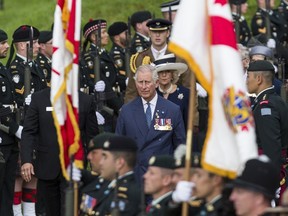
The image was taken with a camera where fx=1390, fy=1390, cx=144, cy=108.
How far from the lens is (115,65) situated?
19.9 metres

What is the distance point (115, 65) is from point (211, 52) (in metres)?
8.49

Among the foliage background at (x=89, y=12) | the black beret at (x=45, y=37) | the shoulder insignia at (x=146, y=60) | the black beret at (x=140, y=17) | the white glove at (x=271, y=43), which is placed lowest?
the shoulder insignia at (x=146, y=60)

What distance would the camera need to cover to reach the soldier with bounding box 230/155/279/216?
10.5 metres

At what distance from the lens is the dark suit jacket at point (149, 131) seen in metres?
14.9

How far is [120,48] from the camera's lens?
20859mm

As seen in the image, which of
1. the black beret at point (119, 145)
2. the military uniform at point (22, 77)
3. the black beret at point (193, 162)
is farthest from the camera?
the military uniform at point (22, 77)

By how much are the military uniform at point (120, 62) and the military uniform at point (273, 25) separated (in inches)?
128

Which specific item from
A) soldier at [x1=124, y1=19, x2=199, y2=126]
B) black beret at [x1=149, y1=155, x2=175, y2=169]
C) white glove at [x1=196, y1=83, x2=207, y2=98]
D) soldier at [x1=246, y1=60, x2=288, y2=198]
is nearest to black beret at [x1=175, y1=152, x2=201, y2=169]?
black beret at [x1=149, y1=155, x2=175, y2=169]

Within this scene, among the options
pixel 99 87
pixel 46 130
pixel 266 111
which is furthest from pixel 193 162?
pixel 99 87

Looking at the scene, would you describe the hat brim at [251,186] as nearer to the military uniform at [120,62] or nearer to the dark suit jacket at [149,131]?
the dark suit jacket at [149,131]

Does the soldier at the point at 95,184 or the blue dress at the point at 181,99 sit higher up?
the blue dress at the point at 181,99

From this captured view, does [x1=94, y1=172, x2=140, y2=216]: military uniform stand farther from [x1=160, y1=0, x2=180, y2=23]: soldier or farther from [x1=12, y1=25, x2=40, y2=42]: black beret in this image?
[x1=160, y1=0, x2=180, y2=23]: soldier

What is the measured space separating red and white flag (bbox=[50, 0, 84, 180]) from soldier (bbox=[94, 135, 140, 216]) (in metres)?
0.45

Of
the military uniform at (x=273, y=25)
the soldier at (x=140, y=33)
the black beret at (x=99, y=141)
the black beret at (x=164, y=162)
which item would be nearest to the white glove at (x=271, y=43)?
the military uniform at (x=273, y=25)
